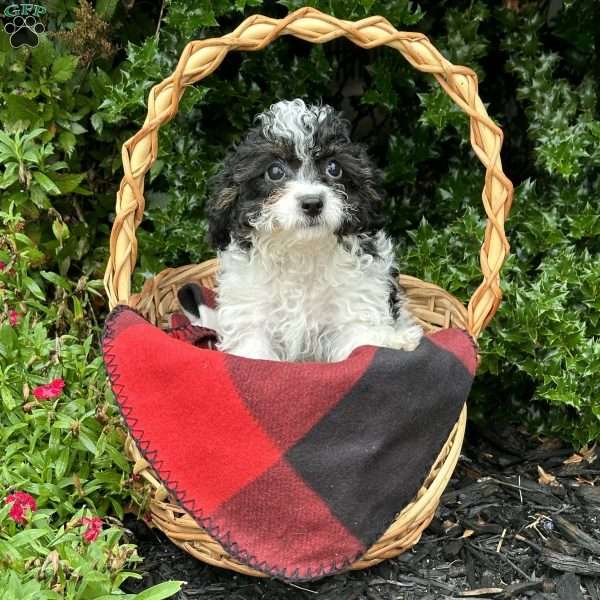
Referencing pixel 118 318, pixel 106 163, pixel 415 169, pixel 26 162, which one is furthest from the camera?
pixel 415 169

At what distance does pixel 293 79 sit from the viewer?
495cm

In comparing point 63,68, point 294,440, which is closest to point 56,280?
point 63,68

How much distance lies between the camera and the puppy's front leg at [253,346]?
381 cm

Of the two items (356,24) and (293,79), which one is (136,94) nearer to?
(293,79)

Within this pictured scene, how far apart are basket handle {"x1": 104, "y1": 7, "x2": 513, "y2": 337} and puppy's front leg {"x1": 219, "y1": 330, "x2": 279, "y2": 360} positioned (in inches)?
24.1

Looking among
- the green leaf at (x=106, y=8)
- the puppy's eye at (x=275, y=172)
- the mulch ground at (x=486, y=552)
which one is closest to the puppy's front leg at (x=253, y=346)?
the puppy's eye at (x=275, y=172)

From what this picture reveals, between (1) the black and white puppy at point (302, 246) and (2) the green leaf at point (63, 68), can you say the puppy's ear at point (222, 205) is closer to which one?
(1) the black and white puppy at point (302, 246)

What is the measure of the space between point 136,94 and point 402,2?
1.50 metres

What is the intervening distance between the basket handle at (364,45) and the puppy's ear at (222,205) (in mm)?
306

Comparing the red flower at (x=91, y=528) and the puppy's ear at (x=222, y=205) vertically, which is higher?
the puppy's ear at (x=222, y=205)

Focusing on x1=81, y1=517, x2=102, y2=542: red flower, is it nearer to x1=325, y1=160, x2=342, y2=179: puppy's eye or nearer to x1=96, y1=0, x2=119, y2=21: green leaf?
x1=325, y1=160, x2=342, y2=179: puppy's eye

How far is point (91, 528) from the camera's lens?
9.56 ft

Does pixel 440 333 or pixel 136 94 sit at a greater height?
pixel 136 94

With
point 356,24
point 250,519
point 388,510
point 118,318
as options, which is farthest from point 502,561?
point 356,24
